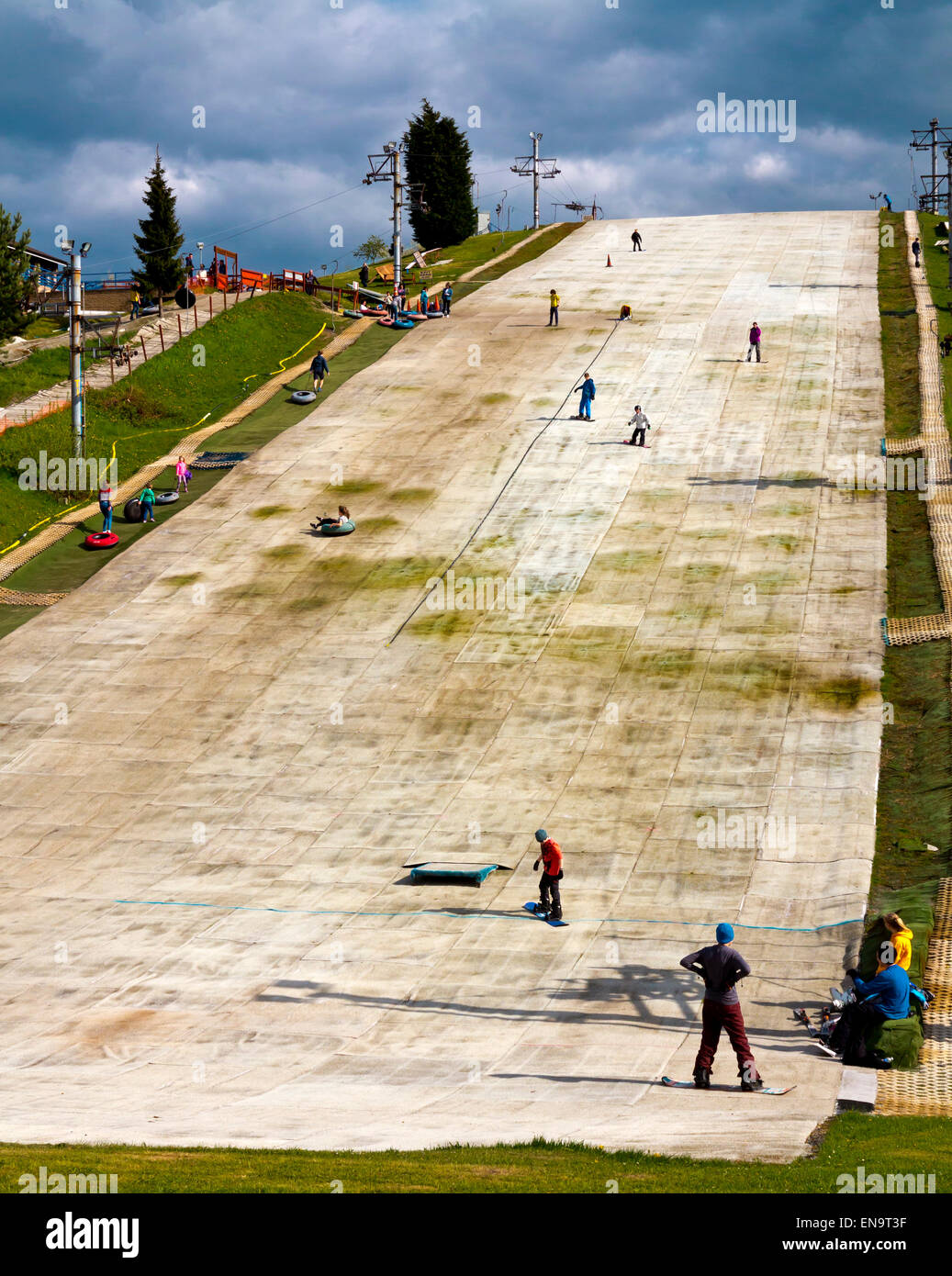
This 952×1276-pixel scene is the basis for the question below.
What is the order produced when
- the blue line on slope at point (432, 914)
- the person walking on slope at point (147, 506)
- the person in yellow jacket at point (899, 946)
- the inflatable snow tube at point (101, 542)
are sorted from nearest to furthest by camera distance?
the person in yellow jacket at point (899, 946) < the blue line on slope at point (432, 914) < the inflatable snow tube at point (101, 542) < the person walking on slope at point (147, 506)

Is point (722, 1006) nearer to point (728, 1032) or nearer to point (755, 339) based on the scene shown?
point (728, 1032)

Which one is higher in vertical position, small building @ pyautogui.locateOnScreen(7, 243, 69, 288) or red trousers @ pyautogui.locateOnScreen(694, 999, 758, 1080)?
small building @ pyautogui.locateOnScreen(7, 243, 69, 288)

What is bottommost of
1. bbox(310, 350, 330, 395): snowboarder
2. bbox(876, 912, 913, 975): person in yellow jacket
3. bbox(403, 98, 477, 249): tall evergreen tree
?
bbox(876, 912, 913, 975): person in yellow jacket

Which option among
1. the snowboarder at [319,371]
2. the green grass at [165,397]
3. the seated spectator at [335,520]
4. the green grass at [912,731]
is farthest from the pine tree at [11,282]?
Result: the green grass at [912,731]

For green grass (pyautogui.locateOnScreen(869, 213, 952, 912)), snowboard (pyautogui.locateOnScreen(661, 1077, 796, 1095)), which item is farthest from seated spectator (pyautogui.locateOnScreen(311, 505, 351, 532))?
snowboard (pyautogui.locateOnScreen(661, 1077, 796, 1095))

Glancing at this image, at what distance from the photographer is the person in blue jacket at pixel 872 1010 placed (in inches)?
655

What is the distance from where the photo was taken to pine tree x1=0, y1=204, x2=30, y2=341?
62875mm

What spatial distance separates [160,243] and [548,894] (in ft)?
221

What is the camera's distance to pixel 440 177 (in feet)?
353

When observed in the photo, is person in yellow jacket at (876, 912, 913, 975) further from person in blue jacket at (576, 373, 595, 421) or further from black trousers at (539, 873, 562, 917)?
person in blue jacket at (576, 373, 595, 421)

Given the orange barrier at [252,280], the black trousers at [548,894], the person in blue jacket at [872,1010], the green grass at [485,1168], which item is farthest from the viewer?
the orange barrier at [252,280]

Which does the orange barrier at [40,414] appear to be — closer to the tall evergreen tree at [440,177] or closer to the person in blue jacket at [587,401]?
the person in blue jacket at [587,401]

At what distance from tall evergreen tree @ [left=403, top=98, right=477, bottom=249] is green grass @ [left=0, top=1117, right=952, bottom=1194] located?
102 metres

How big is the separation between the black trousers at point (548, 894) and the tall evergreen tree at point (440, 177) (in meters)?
91.9
